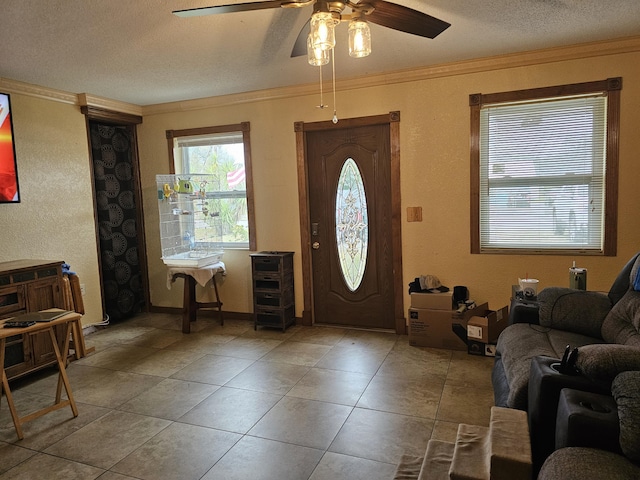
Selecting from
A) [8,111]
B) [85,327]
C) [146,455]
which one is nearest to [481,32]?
[146,455]

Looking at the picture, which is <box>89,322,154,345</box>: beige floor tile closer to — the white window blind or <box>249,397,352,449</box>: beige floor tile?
<box>249,397,352,449</box>: beige floor tile

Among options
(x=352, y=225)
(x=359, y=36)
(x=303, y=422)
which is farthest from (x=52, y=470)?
(x=352, y=225)

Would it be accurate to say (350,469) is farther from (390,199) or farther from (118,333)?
(118,333)

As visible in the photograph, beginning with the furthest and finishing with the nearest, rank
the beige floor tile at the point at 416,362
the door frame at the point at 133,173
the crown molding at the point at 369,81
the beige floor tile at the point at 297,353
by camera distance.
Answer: the door frame at the point at 133,173
the beige floor tile at the point at 297,353
the crown molding at the point at 369,81
the beige floor tile at the point at 416,362

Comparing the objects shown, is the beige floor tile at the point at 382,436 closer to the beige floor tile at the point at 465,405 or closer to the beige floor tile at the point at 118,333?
the beige floor tile at the point at 465,405

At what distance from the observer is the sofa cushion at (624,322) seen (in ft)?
7.33

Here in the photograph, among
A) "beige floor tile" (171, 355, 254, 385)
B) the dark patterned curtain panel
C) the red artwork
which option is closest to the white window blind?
"beige floor tile" (171, 355, 254, 385)

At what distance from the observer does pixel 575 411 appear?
1.44 metres

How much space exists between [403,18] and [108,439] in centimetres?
288

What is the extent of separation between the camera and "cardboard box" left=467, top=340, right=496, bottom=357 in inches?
139

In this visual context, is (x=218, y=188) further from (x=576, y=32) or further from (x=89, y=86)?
(x=576, y=32)

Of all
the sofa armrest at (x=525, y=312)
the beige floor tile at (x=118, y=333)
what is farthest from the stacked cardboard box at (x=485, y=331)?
the beige floor tile at (x=118, y=333)

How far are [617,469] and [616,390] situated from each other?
0.92 feet

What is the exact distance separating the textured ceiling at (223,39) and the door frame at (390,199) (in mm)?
452
